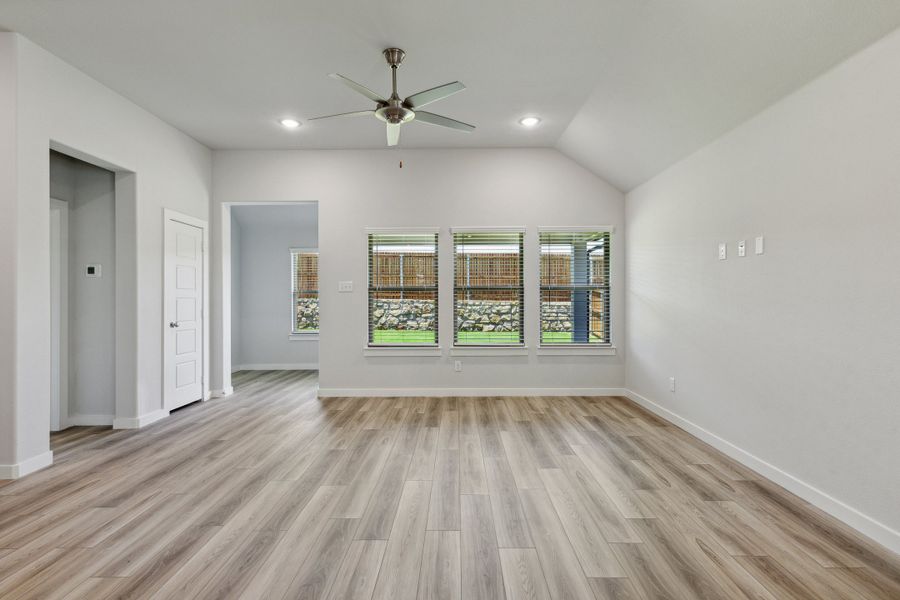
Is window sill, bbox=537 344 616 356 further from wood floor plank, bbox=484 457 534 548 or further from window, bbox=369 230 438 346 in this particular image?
wood floor plank, bbox=484 457 534 548

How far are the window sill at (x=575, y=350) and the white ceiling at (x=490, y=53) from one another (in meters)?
2.05

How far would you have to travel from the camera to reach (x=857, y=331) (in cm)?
209

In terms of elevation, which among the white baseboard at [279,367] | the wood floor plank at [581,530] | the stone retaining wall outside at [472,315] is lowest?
the white baseboard at [279,367]

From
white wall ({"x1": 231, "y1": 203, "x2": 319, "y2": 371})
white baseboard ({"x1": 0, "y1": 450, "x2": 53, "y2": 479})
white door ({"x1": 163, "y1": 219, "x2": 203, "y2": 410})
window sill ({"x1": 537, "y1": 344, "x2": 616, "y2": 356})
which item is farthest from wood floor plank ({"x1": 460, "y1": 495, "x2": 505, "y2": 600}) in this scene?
white wall ({"x1": 231, "y1": 203, "x2": 319, "y2": 371})

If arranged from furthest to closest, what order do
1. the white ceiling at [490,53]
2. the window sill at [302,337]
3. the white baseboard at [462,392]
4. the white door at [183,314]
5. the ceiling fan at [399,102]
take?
the window sill at [302,337] < the white baseboard at [462,392] < the white door at [183,314] < the ceiling fan at [399,102] < the white ceiling at [490,53]

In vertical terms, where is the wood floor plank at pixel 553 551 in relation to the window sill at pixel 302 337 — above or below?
below

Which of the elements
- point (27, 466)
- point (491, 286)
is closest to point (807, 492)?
point (491, 286)

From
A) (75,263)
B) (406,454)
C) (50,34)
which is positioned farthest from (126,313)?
(406,454)

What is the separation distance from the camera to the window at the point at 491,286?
496 cm

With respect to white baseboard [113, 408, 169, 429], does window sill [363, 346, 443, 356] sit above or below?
above

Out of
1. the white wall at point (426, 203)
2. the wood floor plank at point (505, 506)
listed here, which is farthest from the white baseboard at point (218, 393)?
the wood floor plank at point (505, 506)

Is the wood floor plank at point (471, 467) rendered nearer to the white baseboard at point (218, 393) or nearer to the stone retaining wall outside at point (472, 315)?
the stone retaining wall outside at point (472, 315)

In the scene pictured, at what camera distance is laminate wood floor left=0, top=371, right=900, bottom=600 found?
5.47 feet

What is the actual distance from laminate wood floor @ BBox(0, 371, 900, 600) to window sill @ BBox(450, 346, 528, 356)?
1.42m
